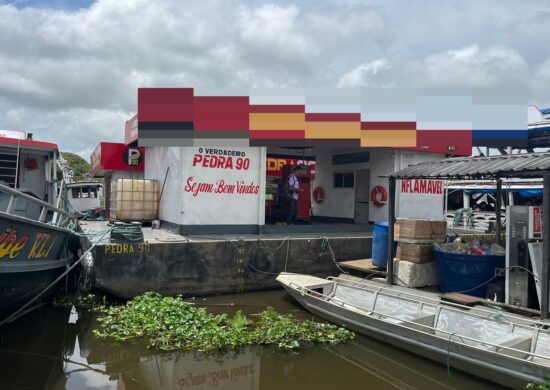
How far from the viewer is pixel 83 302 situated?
27.9 feet

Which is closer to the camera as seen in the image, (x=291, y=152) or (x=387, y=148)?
(x=387, y=148)

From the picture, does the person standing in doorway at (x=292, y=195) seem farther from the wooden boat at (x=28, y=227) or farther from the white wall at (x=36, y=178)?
the white wall at (x=36, y=178)

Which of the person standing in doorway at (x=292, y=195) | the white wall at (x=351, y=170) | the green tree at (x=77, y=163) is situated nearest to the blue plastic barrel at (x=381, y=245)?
the white wall at (x=351, y=170)

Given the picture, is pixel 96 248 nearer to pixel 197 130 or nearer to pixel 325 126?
pixel 197 130

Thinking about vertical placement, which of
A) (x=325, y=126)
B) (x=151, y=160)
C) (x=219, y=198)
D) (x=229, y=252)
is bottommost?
(x=229, y=252)

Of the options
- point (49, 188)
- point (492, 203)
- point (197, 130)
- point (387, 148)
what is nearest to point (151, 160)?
point (197, 130)

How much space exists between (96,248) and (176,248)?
152cm

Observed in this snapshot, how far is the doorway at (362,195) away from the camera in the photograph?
15.0 m

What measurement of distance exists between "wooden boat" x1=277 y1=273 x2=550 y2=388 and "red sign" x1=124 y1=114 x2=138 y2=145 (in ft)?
23.4

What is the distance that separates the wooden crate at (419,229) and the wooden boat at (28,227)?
20.6 feet

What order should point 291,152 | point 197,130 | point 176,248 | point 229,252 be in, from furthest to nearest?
point 291,152 < point 197,130 < point 229,252 < point 176,248

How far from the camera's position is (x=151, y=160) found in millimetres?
13633

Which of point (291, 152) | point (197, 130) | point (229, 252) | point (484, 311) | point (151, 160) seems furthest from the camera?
point (291, 152)

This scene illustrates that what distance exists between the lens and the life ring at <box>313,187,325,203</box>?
16.7 metres
